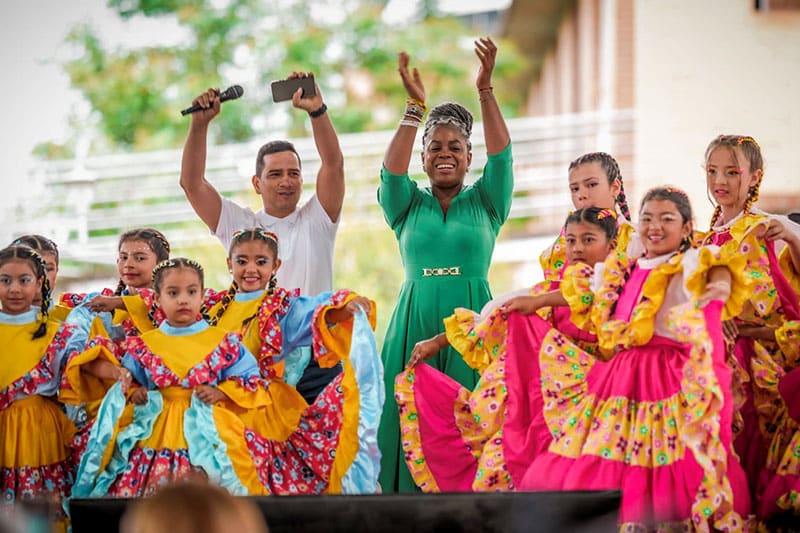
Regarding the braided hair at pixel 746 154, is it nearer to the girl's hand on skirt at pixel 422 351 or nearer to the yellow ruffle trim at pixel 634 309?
the yellow ruffle trim at pixel 634 309

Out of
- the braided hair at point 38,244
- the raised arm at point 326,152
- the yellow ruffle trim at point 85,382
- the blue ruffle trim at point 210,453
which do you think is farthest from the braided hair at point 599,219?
the braided hair at point 38,244

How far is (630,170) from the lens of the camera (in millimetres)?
10547

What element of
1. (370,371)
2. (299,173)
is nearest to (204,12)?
(299,173)

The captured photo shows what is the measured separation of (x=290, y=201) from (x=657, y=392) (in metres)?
1.77

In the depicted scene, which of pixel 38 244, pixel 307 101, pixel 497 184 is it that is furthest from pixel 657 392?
pixel 38 244

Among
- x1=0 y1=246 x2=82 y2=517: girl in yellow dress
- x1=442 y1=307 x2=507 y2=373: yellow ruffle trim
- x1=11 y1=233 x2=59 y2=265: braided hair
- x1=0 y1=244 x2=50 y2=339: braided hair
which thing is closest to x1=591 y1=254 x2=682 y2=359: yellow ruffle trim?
x1=442 y1=307 x2=507 y2=373: yellow ruffle trim

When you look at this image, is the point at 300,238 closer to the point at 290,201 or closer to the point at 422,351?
the point at 290,201

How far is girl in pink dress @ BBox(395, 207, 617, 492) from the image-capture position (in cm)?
423

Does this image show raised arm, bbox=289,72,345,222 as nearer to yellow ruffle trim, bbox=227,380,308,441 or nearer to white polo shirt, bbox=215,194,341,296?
white polo shirt, bbox=215,194,341,296

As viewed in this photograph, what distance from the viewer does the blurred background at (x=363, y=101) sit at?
→ 32.0 ft

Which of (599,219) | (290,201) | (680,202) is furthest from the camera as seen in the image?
(290,201)

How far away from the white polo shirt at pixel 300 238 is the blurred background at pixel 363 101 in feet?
17.2

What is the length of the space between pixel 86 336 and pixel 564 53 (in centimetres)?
979

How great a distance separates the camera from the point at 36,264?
4527mm
